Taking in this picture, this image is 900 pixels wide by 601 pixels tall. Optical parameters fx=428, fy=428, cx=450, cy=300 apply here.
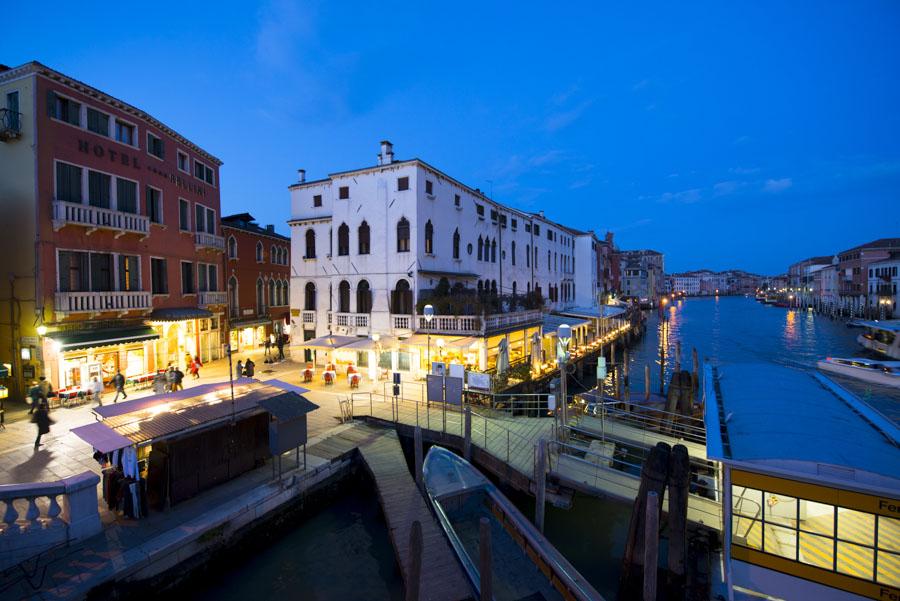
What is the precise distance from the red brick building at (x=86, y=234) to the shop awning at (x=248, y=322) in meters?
6.45

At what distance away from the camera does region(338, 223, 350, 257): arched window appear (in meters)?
24.9

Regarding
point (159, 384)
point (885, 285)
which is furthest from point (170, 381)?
point (885, 285)

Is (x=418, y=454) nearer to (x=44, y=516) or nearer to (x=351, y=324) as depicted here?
(x=44, y=516)

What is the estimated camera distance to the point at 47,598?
22.0 feet

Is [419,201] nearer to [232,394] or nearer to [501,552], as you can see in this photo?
[232,394]

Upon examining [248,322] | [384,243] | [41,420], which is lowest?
[41,420]

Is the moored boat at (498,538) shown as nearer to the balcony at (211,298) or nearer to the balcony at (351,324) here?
the balcony at (351,324)

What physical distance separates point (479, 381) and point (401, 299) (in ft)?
25.8

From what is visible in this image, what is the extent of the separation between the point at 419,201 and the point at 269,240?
16.3 meters

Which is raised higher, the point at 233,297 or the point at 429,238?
the point at 429,238

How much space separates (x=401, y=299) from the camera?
23391 mm

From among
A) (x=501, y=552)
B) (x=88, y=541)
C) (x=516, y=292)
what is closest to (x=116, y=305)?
(x=88, y=541)

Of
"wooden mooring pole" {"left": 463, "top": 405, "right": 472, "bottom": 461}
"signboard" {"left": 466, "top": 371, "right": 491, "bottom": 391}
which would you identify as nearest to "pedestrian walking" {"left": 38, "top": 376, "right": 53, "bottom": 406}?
"wooden mooring pole" {"left": 463, "top": 405, "right": 472, "bottom": 461}

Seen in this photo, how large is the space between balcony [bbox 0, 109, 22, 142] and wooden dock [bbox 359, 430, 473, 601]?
689 inches
